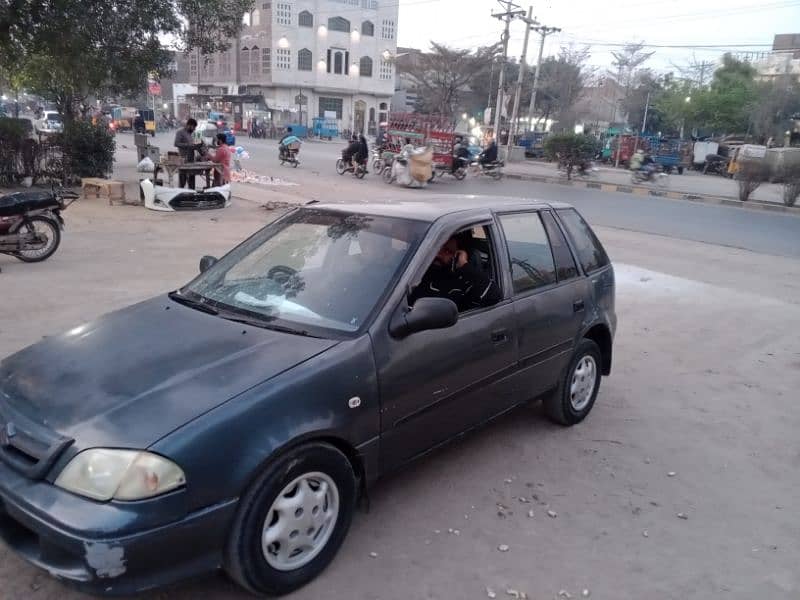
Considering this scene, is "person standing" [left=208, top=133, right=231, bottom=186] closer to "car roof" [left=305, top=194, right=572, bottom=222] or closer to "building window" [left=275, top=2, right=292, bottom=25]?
"car roof" [left=305, top=194, right=572, bottom=222]

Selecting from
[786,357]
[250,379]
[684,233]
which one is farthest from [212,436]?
[684,233]

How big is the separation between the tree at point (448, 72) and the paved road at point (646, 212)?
36400 mm

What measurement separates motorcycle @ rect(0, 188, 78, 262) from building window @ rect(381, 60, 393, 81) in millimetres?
67724

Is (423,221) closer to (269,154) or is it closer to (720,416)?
(720,416)

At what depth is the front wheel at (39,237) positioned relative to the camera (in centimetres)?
792

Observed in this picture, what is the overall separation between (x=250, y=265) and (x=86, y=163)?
14.7m

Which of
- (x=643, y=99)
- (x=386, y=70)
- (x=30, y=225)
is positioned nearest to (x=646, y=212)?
(x=30, y=225)

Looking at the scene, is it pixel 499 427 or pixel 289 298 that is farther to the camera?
pixel 499 427

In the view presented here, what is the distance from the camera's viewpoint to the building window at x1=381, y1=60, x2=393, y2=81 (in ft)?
236

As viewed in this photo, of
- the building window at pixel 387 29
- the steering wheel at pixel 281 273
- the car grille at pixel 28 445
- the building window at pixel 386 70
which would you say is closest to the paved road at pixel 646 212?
the steering wheel at pixel 281 273

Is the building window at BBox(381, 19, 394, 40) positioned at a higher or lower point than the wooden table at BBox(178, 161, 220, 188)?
higher

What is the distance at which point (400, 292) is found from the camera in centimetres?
311

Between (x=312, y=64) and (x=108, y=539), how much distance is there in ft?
234

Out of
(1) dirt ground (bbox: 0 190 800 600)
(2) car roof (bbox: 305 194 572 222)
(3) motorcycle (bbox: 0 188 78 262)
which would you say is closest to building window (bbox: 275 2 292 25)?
(3) motorcycle (bbox: 0 188 78 262)
